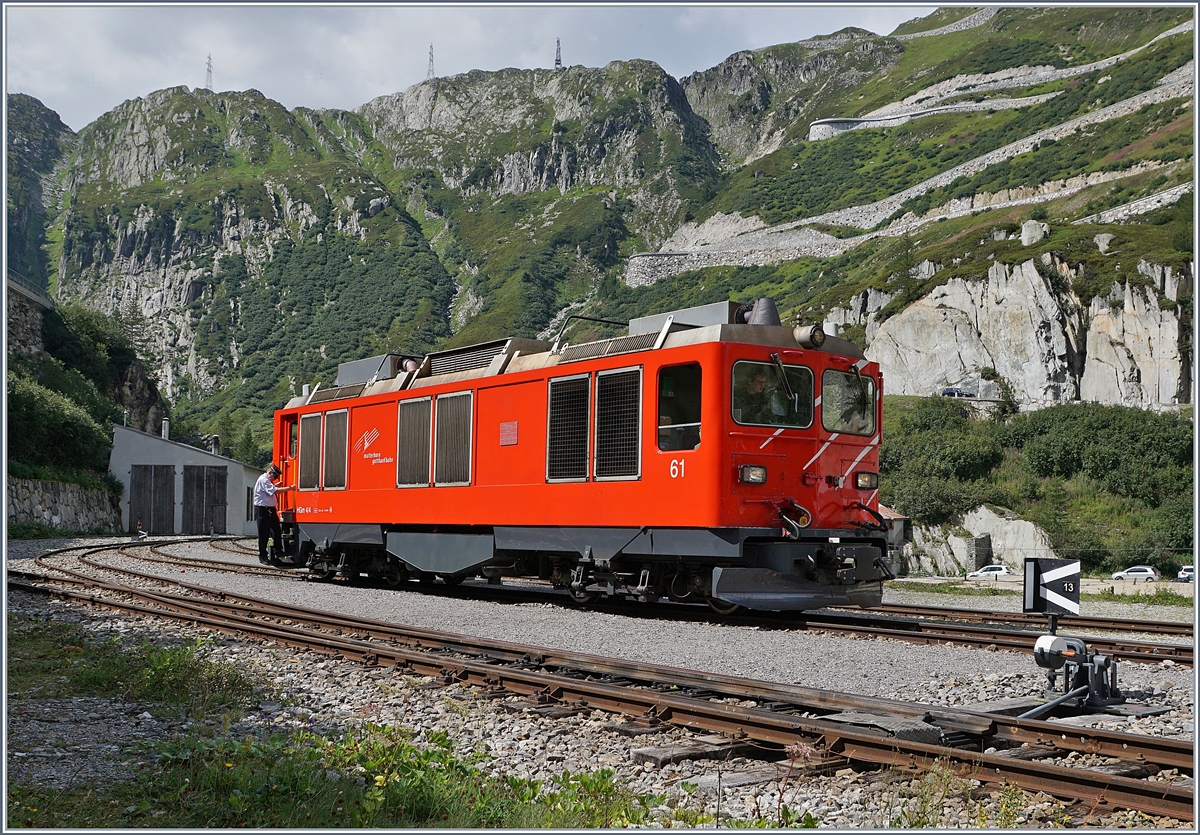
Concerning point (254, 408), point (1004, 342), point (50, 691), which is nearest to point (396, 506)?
point (50, 691)

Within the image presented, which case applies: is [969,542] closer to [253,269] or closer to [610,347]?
[610,347]

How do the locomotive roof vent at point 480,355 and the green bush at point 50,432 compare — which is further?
the green bush at point 50,432

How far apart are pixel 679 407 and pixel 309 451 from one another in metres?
9.86

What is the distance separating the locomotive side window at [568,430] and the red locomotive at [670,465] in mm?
24

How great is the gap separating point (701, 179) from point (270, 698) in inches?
7641

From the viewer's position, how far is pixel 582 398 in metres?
12.9

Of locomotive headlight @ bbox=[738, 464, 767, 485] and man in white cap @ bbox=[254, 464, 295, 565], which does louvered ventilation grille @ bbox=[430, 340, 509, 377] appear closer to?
locomotive headlight @ bbox=[738, 464, 767, 485]

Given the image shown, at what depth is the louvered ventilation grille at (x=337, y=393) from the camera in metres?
18.1

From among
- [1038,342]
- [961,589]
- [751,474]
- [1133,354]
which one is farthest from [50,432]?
[1133,354]

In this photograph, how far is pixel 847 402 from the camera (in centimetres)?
1244

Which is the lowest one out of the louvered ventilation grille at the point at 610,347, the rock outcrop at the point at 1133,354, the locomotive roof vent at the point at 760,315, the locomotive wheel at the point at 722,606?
the locomotive wheel at the point at 722,606

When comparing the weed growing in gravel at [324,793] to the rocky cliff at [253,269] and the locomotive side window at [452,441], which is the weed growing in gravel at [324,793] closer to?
the locomotive side window at [452,441]

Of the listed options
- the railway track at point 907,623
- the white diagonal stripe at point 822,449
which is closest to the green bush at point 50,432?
the railway track at point 907,623

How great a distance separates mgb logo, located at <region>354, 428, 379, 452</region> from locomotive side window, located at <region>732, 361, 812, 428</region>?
25.7 feet
